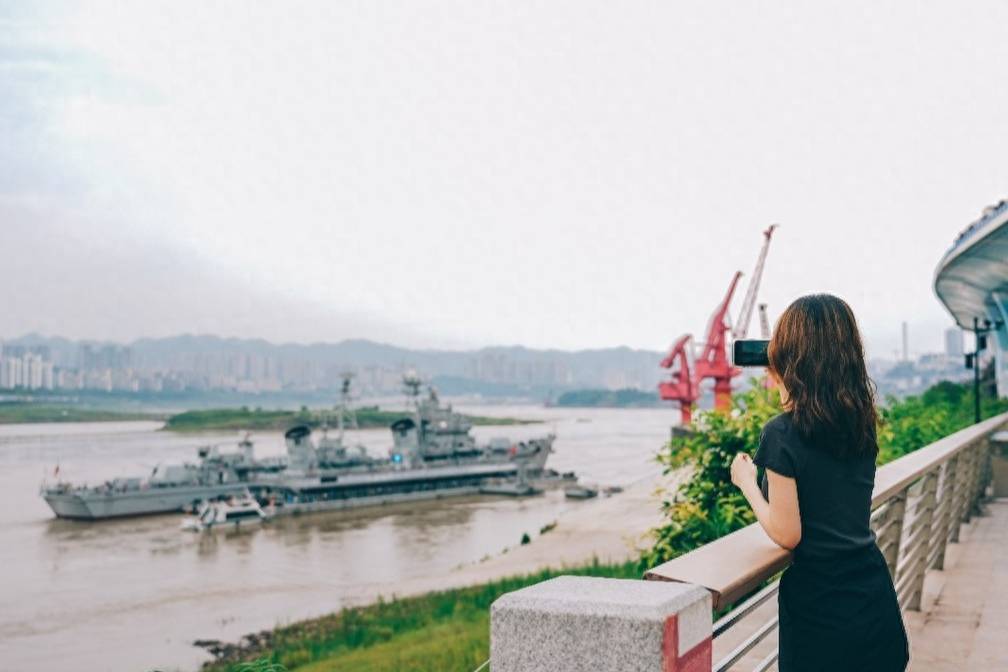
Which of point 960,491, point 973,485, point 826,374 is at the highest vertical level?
point 826,374

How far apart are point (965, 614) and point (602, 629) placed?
4.74 meters

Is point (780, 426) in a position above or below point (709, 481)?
above

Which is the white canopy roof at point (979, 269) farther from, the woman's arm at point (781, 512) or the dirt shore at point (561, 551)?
the woman's arm at point (781, 512)

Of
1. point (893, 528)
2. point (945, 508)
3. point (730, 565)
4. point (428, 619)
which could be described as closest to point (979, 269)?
point (428, 619)

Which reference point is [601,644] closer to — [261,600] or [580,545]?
[261,600]

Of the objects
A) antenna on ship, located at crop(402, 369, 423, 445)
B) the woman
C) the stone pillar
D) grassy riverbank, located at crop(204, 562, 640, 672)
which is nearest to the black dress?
the woman

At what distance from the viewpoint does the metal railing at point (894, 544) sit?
2.07 metres

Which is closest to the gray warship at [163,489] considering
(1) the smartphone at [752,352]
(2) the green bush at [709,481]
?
(2) the green bush at [709,481]

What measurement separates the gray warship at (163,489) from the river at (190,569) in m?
0.69

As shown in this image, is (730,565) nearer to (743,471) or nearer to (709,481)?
(743,471)

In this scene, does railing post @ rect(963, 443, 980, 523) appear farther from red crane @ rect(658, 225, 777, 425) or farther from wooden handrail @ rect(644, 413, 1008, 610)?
red crane @ rect(658, 225, 777, 425)

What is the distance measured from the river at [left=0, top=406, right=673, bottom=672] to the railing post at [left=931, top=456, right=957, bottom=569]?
1242 cm

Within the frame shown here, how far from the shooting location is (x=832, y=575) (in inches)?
83.4

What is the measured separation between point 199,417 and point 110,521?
8307 centimetres
